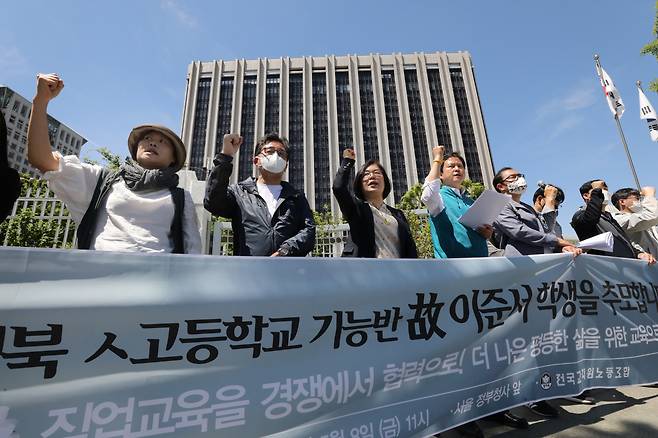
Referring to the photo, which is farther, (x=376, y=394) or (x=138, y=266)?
(x=376, y=394)

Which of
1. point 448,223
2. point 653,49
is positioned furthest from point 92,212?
point 653,49

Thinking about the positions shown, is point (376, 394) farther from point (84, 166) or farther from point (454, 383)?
point (84, 166)

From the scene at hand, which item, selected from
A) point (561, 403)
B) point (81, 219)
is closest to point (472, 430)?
point (561, 403)

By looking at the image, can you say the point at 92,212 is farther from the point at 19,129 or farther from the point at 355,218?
the point at 19,129

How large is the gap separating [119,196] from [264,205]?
0.89 meters

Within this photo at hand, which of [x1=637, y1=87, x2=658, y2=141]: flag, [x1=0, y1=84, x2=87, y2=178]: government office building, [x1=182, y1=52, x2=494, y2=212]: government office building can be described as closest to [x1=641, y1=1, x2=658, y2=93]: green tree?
[x1=637, y1=87, x2=658, y2=141]: flag

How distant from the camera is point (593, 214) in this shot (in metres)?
3.12

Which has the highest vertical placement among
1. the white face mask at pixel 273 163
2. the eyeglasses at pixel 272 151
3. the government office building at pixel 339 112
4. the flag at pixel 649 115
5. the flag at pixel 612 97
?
the government office building at pixel 339 112

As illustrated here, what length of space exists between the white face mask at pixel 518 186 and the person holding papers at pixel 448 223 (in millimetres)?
641

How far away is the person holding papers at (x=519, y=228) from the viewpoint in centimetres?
272

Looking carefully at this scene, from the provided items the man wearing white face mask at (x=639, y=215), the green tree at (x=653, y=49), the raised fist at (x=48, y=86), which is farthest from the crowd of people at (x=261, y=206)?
the green tree at (x=653, y=49)

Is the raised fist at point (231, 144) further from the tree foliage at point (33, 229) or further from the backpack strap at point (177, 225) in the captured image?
the tree foliage at point (33, 229)

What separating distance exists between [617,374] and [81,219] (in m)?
3.68

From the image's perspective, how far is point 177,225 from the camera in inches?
79.2
